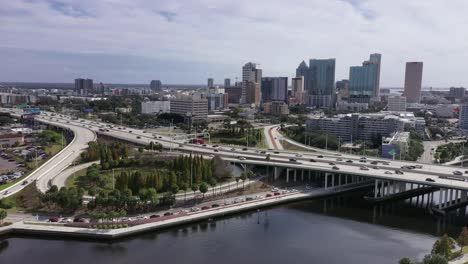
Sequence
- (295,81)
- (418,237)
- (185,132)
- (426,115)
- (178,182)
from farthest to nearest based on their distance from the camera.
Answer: (295,81) < (426,115) < (185,132) < (178,182) < (418,237)

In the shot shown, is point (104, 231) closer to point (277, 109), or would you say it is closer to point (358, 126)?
point (358, 126)

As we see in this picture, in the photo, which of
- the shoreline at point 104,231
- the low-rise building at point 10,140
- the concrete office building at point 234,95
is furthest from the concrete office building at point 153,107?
the shoreline at point 104,231

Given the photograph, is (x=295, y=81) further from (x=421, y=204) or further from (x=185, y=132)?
(x=421, y=204)

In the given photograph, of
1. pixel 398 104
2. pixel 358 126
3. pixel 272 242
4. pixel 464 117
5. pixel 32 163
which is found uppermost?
pixel 398 104

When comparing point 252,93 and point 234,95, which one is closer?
point 252,93

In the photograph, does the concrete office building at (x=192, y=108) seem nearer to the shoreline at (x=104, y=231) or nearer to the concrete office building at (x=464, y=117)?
the concrete office building at (x=464, y=117)

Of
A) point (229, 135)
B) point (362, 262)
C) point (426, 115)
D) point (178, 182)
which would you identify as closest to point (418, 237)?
point (362, 262)

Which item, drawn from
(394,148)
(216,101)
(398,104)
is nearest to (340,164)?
(394,148)
